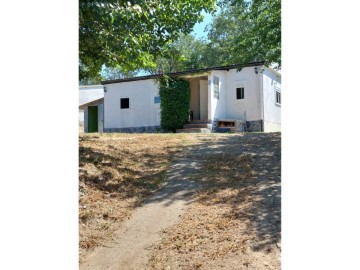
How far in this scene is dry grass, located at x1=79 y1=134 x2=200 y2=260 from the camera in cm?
354

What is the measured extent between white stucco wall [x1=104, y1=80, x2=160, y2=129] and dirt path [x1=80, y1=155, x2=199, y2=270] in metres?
9.84

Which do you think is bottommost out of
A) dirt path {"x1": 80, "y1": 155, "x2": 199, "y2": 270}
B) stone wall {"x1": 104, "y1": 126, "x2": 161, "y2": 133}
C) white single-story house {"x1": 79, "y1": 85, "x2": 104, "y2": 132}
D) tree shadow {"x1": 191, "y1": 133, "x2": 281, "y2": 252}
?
dirt path {"x1": 80, "y1": 155, "x2": 199, "y2": 270}

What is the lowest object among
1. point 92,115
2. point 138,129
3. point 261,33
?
point 138,129

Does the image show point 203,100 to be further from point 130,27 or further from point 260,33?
point 130,27

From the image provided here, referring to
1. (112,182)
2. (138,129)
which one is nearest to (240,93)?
(138,129)

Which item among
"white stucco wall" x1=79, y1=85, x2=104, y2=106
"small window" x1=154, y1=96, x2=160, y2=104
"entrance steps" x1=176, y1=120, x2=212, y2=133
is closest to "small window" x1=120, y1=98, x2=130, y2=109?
"small window" x1=154, y1=96, x2=160, y2=104

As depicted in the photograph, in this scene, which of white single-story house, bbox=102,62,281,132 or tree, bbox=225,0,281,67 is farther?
white single-story house, bbox=102,62,281,132

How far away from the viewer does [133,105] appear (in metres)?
15.1

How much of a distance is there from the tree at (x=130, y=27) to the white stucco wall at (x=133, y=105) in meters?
7.72

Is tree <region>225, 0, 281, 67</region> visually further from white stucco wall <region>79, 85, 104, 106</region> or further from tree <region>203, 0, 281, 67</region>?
white stucco wall <region>79, 85, 104, 106</region>

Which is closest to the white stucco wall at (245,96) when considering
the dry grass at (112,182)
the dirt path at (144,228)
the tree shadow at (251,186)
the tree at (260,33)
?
the tree at (260,33)

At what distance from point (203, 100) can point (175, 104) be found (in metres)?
1.38

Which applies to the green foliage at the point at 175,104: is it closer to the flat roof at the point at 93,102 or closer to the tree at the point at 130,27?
the flat roof at the point at 93,102
